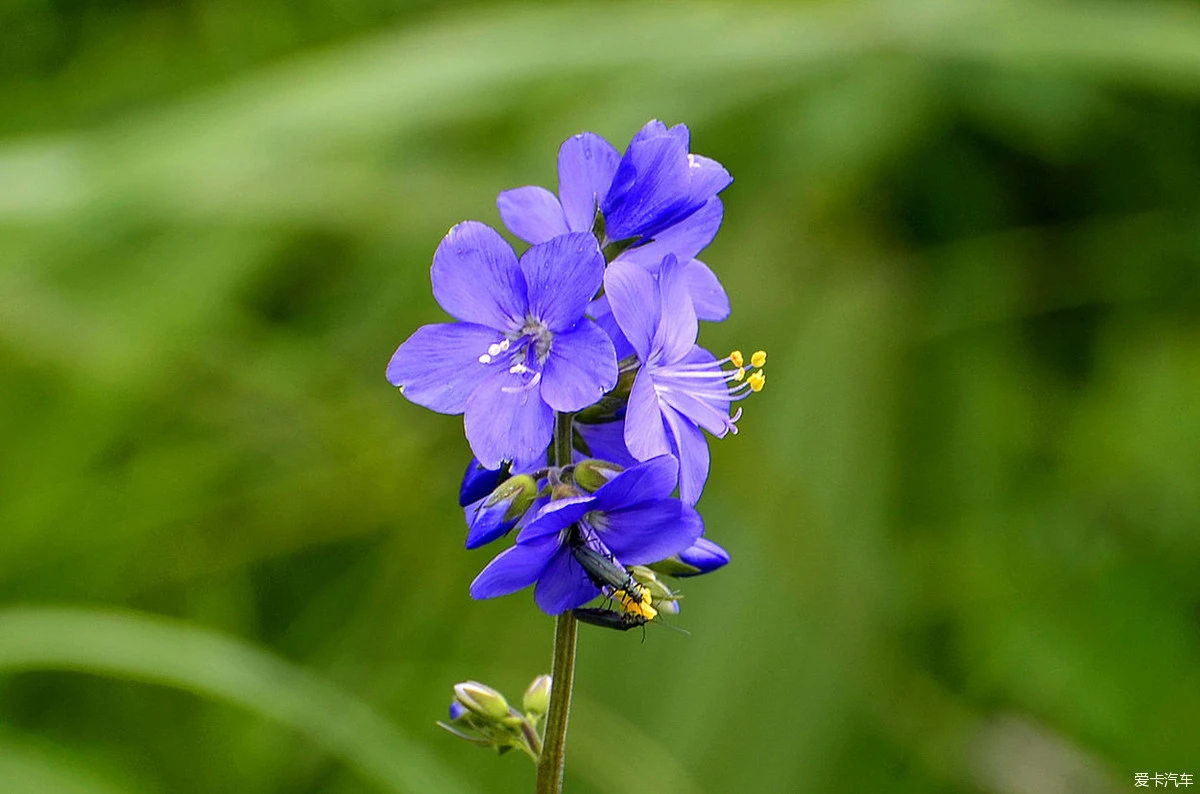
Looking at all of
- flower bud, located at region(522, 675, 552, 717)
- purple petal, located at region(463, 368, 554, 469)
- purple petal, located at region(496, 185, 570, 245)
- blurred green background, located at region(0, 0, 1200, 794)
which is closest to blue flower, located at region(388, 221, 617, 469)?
purple petal, located at region(463, 368, 554, 469)

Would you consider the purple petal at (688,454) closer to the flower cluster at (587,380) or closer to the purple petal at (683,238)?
the flower cluster at (587,380)

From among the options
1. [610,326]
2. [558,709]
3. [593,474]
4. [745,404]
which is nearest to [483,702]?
[558,709]

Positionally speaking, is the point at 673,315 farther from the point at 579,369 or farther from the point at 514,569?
the point at 514,569

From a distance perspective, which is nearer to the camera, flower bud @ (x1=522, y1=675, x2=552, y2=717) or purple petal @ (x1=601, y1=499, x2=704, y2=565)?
purple petal @ (x1=601, y1=499, x2=704, y2=565)

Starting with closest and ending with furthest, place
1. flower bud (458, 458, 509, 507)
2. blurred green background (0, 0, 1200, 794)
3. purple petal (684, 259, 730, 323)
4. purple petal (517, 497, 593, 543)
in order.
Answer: purple petal (517, 497, 593, 543) < flower bud (458, 458, 509, 507) < purple petal (684, 259, 730, 323) < blurred green background (0, 0, 1200, 794)

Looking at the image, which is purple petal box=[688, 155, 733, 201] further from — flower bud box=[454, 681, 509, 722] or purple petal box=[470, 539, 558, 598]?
flower bud box=[454, 681, 509, 722]

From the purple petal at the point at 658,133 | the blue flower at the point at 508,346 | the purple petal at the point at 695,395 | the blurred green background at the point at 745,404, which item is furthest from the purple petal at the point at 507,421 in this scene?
the blurred green background at the point at 745,404
